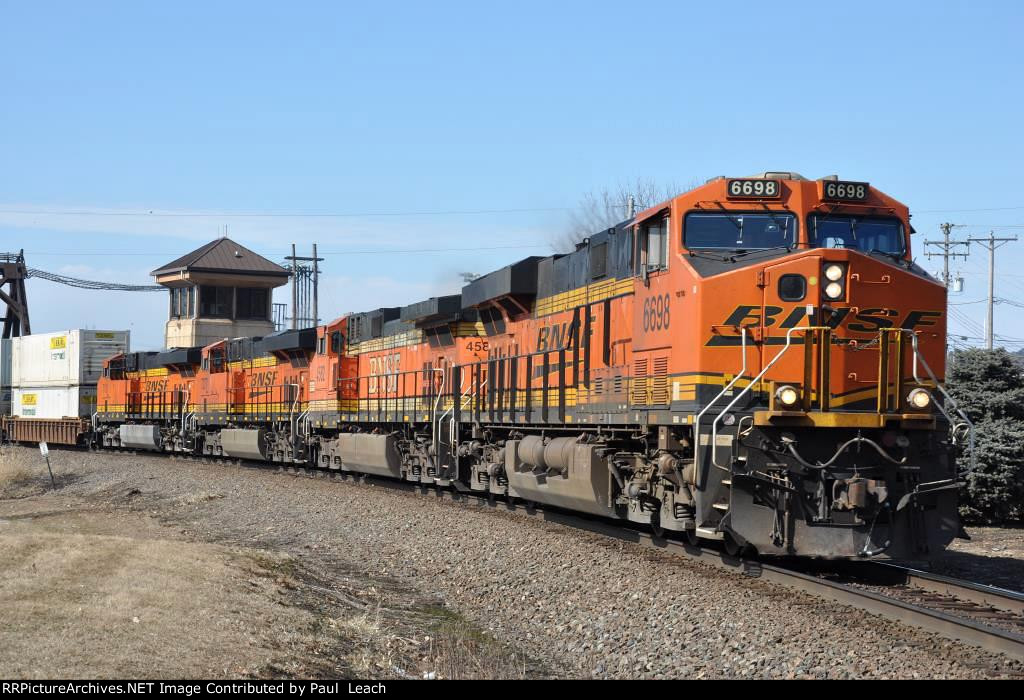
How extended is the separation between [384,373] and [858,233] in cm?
1466

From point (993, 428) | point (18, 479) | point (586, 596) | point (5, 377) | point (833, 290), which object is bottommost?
point (18, 479)

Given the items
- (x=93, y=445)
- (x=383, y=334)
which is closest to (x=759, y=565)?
(x=383, y=334)

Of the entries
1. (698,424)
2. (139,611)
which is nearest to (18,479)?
(139,611)

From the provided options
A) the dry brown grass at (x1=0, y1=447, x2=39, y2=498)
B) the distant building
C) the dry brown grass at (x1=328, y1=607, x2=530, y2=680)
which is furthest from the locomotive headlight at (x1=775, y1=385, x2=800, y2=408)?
the distant building

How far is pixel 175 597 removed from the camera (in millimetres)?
9188

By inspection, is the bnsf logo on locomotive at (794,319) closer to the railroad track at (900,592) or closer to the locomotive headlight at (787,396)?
the locomotive headlight at (787,396)

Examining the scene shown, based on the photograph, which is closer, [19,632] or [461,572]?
[19,632]

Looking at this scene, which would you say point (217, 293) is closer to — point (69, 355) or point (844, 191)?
point (69, 355)

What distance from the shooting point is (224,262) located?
61281 mm

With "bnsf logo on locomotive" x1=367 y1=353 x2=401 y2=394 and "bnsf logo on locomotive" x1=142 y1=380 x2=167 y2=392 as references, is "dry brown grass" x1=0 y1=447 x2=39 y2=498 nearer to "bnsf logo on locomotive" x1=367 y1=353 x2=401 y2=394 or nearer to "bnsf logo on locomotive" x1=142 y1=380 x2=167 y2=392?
"bnsf logo on locomotive" x1=367 y1=353 x2=401 y2=394

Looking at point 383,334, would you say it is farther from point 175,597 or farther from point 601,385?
point 175,597

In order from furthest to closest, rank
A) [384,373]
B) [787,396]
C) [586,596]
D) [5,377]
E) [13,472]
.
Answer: [5,377]
[13,472]
[384,373]
[787,396]
[586,596]

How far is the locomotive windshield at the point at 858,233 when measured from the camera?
435 inches
